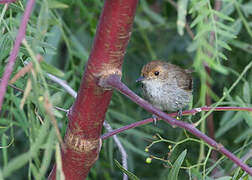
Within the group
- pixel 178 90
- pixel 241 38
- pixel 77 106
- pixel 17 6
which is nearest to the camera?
pixel 77 106

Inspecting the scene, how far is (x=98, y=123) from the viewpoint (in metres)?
1.41

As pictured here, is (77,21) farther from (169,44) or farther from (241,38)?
(241,38)

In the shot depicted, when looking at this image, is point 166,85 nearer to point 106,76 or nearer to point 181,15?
point 106,76

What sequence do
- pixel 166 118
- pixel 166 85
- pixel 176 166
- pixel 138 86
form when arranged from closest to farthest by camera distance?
1. pixel 166 118
2. pixel 176 166
3. pixel 166 85
4. pixel 138 86

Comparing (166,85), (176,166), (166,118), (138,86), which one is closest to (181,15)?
(166,118)

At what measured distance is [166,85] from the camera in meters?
3.38

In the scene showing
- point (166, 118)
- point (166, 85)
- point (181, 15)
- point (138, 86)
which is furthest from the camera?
point (138, 86)

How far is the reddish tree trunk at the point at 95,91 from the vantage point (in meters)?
1.25

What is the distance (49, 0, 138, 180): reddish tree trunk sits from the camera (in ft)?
4.12

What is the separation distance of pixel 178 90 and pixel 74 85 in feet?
3.08

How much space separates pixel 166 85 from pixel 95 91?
6.77 ft

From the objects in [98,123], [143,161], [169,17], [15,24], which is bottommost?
[143,161]

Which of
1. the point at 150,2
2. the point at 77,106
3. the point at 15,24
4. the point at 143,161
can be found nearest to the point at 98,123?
the point at 77,106

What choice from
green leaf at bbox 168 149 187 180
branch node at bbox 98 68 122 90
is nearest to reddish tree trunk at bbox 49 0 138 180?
branch node at bbox 98 68 122 90
